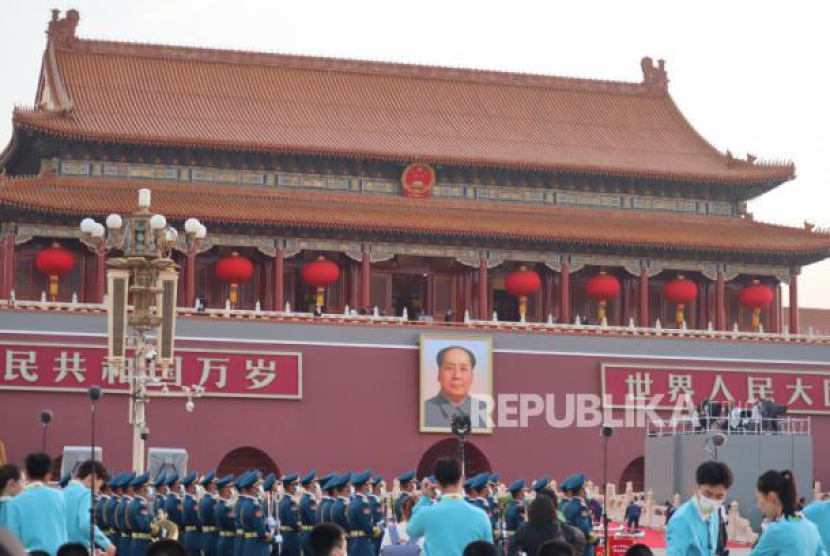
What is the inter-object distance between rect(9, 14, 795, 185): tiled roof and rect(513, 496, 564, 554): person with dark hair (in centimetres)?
2318

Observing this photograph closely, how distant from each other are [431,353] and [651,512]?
19.2ft

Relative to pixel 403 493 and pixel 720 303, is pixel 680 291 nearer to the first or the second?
pixel 720 303

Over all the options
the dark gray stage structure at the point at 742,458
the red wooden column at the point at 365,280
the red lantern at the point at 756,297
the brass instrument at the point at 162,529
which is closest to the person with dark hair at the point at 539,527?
the brass instrument at the point at 162,529

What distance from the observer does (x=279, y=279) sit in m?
32.9

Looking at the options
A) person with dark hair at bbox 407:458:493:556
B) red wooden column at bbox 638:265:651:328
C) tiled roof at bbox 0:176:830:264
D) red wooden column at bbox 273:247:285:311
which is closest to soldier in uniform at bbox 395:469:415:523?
person with dark hair at bbox 407:458:493:556

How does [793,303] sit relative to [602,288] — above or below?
below

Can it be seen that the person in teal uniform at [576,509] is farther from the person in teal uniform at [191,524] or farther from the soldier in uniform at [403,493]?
the person in teal uniform at [191,524]

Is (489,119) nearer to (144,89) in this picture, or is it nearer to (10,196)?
(144,89)

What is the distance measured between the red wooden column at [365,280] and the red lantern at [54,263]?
5.92 meters

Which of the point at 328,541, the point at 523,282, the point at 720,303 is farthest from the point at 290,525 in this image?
the point at 720,303

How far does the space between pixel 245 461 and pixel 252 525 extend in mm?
13292

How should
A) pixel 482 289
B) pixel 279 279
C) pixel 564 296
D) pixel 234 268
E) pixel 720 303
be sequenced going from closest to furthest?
1. pixel 279 279
2. pixel 234 268
3. pixel 482 289
4. pixel 564 296
5. pixel 720 303

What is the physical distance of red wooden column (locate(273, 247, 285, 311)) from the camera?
1281 inches

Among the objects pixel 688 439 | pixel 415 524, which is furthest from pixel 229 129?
pixel 415 524
